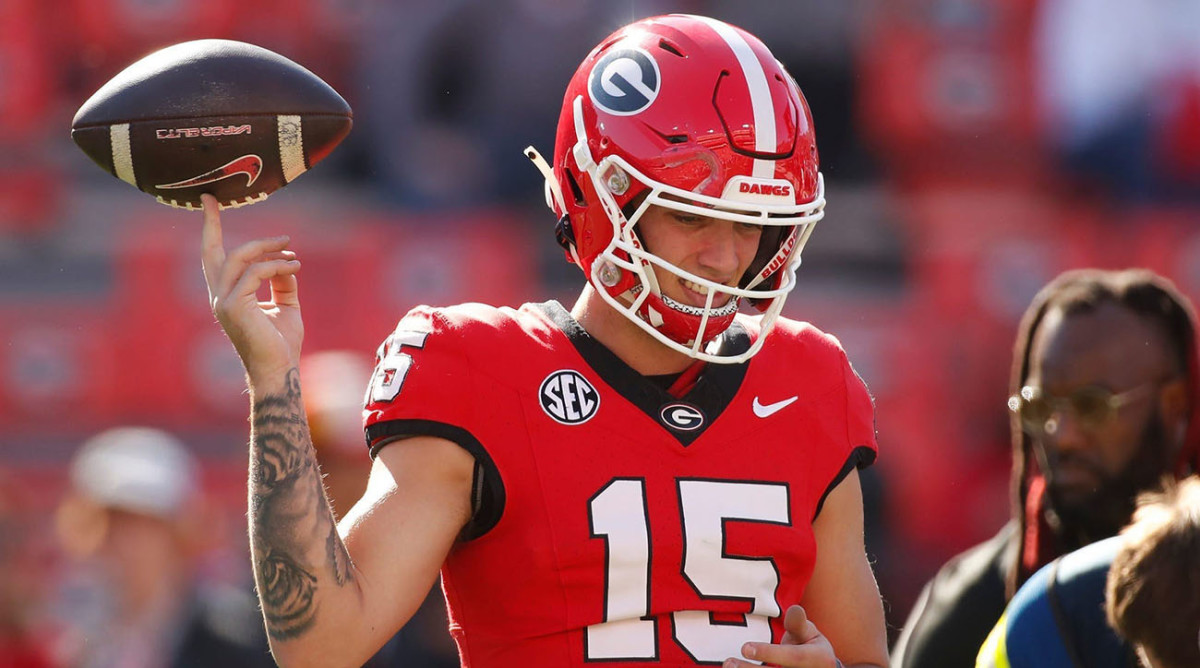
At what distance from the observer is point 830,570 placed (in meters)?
2.67

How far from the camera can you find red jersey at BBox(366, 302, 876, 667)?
2.42m

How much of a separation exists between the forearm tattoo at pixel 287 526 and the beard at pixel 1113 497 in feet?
6.31

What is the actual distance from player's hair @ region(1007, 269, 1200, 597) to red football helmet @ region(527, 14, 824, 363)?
1.34m

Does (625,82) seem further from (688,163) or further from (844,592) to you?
(844,592)

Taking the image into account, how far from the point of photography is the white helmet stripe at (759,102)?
2562 millimetres

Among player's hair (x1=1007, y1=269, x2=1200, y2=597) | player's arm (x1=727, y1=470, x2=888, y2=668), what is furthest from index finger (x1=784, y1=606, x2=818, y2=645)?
player's hair (x1=1007, y1=269, x2=1200, y2=597)

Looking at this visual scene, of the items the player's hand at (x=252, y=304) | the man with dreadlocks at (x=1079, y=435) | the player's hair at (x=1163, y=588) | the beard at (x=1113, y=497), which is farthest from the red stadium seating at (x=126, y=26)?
the player's hair at (x=1163, y=588)

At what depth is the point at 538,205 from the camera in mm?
9531

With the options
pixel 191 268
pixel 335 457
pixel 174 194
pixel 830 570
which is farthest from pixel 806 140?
pixel 191 268

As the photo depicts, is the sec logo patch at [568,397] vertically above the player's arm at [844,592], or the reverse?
the sec logo patch at [568,397]

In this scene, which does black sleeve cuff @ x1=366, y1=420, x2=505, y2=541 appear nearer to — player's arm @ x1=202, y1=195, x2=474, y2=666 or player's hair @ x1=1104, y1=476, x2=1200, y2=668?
player's arm @ x1=202, y1=195, x2=474, y2=666

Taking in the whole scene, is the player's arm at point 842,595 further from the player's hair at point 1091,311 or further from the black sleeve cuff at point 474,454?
the player's hair at point 1091,311

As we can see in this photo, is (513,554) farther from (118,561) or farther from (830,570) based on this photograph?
(118,561)

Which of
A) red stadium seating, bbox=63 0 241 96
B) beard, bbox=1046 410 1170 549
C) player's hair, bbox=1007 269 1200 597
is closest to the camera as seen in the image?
beard, bbox=1046 410 1170 549
